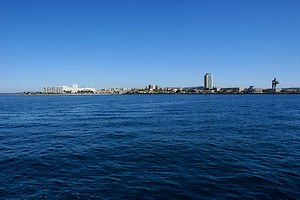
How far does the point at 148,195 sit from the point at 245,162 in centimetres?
1011

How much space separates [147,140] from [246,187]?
588 inches

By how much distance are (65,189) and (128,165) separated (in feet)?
18.6

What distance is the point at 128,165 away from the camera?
18.2 metres

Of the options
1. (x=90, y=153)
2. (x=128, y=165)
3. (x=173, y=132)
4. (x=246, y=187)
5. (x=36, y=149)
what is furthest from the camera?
(x=173, y=132)

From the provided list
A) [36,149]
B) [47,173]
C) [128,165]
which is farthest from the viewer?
[36,149]

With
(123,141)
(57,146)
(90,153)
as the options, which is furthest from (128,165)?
(57,146)

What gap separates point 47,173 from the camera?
1664 centimetres

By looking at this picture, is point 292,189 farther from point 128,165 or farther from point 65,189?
point 65,189

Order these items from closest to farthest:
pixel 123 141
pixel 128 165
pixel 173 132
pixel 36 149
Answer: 1. pixel 128 165
2. pixel 36 149
3. pixel 123 141
4. pixel 173 132

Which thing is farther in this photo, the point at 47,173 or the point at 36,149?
the point at 36,149

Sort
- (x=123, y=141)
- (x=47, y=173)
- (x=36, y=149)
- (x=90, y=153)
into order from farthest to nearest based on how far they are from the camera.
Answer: (x=123, y=141)
(x=36, y=149)
(x=90, y=153)
(x=47, y=173)

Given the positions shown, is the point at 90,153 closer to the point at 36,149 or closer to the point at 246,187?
the point at 36,149

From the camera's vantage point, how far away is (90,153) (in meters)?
21.8

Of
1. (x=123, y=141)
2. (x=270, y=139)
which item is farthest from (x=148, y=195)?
(x=270, y=139)
